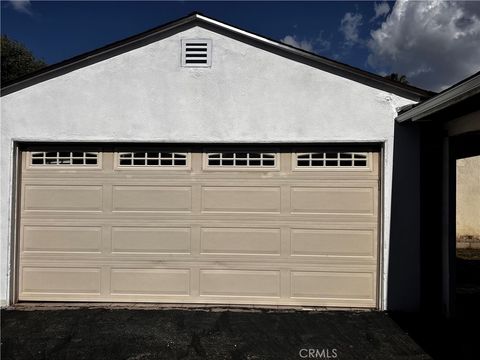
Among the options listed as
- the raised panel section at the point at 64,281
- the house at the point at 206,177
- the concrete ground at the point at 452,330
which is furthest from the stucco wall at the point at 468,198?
the raised panel section at the point at 64,281

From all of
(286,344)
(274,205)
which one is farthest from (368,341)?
(274,205)

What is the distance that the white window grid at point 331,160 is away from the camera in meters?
5.17

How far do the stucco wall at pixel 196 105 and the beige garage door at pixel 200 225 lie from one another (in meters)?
0.24

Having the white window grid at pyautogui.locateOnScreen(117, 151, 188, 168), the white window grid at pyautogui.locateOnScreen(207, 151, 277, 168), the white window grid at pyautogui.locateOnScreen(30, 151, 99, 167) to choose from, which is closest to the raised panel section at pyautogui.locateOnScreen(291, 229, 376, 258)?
the white window grid at pyautogui.locateOnScreen(207, 151, 277, 168)

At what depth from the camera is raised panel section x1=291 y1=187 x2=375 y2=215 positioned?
513 centimetres

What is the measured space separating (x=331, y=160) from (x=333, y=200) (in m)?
0.57

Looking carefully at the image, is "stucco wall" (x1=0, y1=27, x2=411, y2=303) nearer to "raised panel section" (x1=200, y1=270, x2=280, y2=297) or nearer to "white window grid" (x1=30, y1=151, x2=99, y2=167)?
"white window grid" (x1=30, y1=151, x2=99, y2=167)

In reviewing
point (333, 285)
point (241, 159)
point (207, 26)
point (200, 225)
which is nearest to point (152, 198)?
point (200, 225)

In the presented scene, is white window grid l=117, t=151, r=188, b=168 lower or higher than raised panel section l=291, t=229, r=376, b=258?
higher

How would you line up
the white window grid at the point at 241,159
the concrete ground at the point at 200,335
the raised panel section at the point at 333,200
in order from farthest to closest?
the white window grid at the point at 241,159 → the raised panel section at the point at 333,200 → the concrete ground at the point at 200,335

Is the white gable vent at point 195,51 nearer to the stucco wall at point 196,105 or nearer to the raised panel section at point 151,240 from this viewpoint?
the stucco wall at point 196,105

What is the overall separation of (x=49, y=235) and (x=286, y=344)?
3628 millimetres

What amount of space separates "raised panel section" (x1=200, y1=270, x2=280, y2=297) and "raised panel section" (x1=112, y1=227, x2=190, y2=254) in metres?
0.53

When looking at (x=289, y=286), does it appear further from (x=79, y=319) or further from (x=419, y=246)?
(x=79, y=319)
